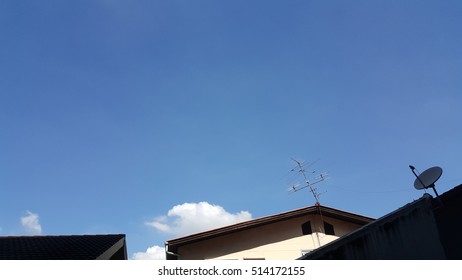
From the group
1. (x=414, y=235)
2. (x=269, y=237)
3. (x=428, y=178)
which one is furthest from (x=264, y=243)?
(x=428, y=178)

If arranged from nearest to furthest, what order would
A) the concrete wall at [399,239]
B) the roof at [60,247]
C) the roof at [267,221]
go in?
1. the concrete wall at [399,239]
2. the roof at [60,247]
3. the roof at [267,221]

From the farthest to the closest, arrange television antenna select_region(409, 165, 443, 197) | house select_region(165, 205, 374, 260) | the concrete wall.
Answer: house select_region(165, 205, 374, 260)
television antenna select_region(409, 165, 443, 197)
the concrete wall

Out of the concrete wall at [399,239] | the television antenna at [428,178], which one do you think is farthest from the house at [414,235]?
the television antenna at [428,178]

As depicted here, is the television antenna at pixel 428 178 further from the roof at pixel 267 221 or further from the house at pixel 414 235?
the roof at pixel 267 221

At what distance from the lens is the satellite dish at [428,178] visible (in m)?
8.27

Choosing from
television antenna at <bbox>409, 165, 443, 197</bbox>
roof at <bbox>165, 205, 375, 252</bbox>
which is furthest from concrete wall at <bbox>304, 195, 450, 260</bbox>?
roof at <bbox>165, 205, 375, 252</bbox>

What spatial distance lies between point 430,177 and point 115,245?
9881mm

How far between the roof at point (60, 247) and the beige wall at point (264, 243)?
3817mm

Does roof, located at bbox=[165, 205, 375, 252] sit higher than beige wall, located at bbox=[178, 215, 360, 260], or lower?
higher

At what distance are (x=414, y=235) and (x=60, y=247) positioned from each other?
1027cm

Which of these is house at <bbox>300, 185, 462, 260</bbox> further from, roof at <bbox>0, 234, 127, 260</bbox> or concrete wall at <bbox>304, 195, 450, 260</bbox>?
roof at <bbox>0, 234, 127, 260</bbox>

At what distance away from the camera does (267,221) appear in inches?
642

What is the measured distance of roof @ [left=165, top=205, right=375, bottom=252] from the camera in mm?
15633
